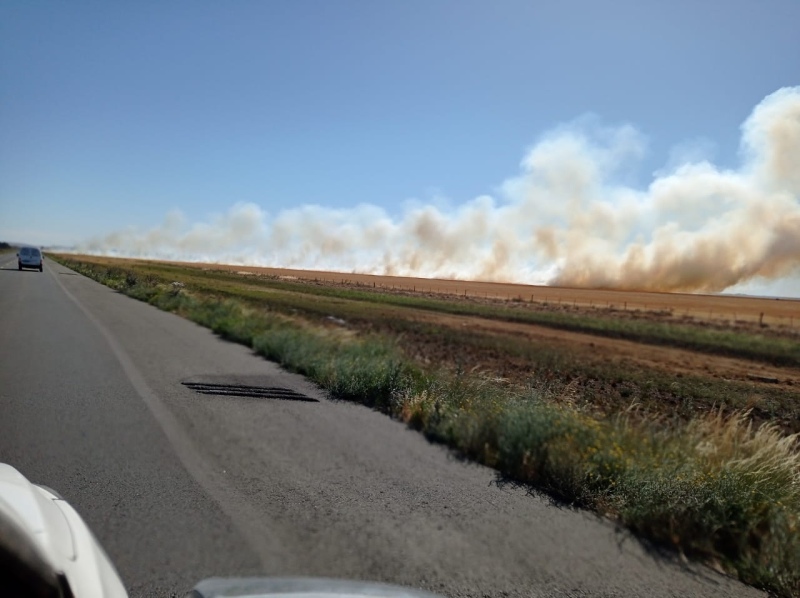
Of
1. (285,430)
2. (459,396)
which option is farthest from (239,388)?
(459,396)

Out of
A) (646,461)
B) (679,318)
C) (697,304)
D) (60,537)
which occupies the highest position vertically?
(697,304)

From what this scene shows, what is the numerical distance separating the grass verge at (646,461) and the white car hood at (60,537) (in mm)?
4729

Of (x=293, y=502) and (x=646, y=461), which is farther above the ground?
(x=646, y=461)

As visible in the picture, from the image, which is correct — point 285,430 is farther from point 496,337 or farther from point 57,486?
point 496,337

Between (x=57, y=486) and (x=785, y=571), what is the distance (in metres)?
6.02

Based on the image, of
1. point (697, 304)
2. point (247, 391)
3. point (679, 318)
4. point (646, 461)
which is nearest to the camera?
point (646, 461)

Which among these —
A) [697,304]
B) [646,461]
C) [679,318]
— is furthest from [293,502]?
[697,304]

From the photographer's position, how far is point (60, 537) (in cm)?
216

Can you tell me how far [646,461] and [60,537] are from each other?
6.21 meters

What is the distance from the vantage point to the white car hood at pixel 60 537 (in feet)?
6.58

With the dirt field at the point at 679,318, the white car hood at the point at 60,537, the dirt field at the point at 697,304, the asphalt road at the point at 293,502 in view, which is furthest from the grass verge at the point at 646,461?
the white car hood at the point at 60,537

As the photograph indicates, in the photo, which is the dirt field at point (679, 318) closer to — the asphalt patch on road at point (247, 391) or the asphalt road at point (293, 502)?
the asphalt road at point (293, 502)

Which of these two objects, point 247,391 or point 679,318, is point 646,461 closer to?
point 679,318

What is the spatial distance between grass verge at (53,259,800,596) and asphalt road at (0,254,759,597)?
1.30ft
